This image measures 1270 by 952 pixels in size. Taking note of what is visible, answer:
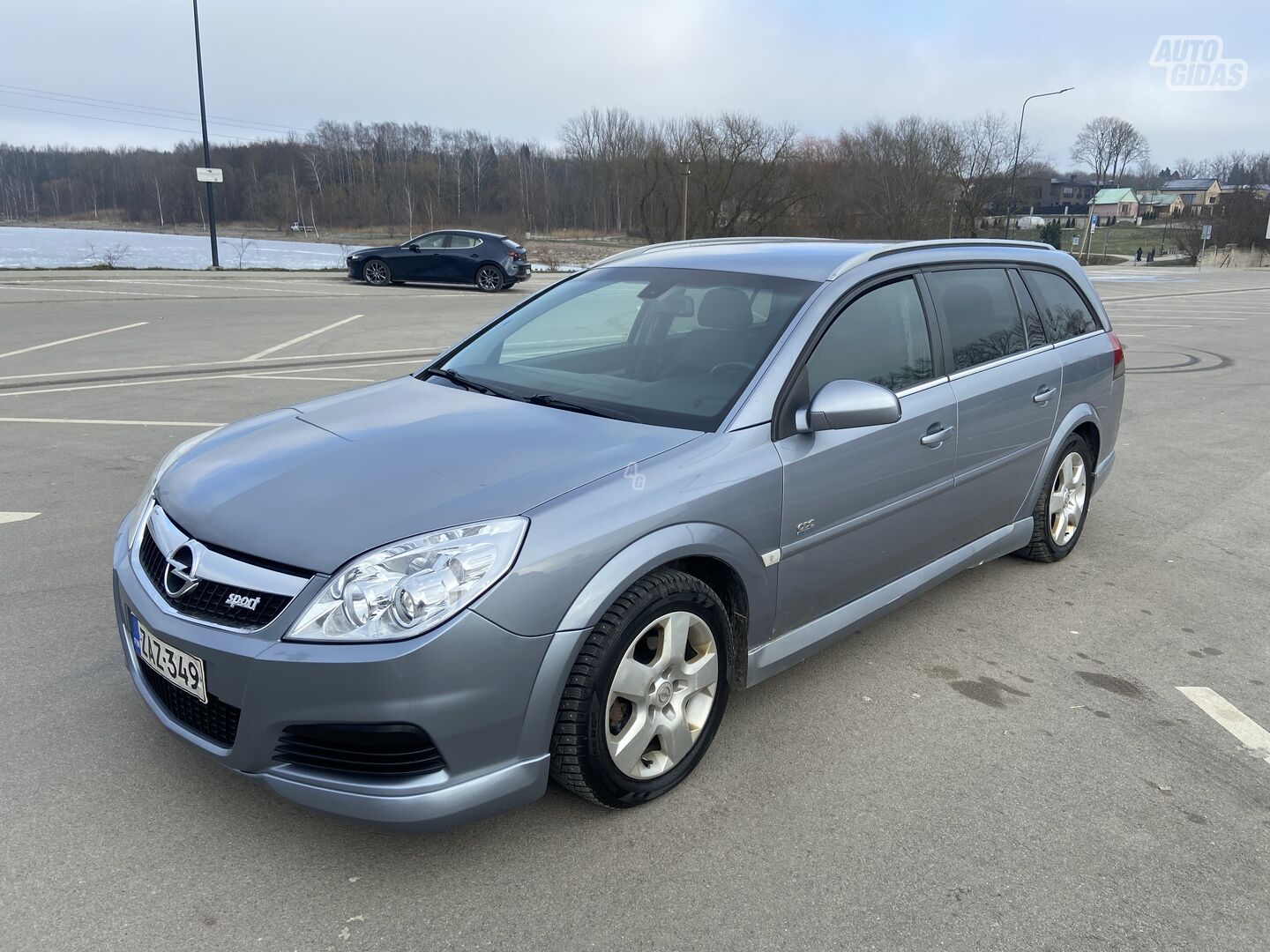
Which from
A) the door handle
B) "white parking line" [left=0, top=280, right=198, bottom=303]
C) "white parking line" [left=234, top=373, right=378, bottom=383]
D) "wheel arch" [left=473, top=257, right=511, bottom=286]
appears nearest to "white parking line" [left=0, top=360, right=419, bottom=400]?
"white parking line" [left=234, top=373, right=378, bottom=383]

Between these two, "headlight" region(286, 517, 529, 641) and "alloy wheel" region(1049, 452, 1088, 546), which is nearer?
"headlight" region(286, 517, 529, 641)

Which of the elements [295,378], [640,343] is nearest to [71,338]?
[295,378]

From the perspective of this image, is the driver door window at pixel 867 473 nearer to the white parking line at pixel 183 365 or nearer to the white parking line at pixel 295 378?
the white parking line at pixel 183 365

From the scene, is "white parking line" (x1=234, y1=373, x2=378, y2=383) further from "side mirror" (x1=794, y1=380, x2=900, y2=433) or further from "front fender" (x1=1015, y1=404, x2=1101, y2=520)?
"side mirror" (x1=794, y1=380, x2=900, y2=433)

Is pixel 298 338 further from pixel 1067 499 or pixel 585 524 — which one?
pixel 585 524

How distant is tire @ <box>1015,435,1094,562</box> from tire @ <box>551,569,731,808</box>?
8.17ft

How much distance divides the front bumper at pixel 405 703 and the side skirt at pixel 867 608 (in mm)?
975

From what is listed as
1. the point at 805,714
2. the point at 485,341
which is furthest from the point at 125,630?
the point at 805,714

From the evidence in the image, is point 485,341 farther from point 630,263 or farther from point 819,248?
point 819,248

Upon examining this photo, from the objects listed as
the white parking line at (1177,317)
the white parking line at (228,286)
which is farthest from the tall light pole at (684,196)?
the white parking line at (1177,317)

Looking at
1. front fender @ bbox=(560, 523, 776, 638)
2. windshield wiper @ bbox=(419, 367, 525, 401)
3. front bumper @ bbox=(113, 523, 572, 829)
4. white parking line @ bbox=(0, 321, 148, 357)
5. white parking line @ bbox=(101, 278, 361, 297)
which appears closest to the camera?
front bumper @ bbox=(113, 523, 572, 829)

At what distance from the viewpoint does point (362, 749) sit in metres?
2.32

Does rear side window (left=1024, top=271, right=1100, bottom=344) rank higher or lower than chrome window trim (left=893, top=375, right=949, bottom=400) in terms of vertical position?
higher

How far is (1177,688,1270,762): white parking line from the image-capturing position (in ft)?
10.6
